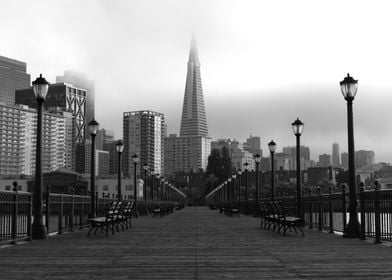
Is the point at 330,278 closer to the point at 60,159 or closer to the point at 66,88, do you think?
the point at 66,88

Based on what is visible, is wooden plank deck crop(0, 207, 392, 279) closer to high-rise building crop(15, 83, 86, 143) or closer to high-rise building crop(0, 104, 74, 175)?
high-rise building crop(15, 83, 86, 143)

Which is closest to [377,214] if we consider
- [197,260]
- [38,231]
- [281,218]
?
[281,218]

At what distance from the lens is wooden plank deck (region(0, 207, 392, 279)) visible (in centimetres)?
820

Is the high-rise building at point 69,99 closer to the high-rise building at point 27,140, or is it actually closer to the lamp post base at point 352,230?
the high-rise building at point 27,140

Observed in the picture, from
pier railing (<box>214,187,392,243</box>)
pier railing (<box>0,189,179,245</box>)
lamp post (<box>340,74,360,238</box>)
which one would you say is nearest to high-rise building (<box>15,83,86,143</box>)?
pier railing (<box>0,189,179,245</box>)

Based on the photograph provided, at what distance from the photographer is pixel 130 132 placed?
646 feet

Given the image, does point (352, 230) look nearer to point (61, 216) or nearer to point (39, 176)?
point (61, 216)

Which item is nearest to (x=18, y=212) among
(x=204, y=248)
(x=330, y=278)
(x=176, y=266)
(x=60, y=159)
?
(x=204, y=248)

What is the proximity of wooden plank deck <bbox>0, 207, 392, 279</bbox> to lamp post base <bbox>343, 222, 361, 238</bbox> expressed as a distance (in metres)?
1.15

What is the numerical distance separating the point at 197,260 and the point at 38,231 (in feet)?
23.2

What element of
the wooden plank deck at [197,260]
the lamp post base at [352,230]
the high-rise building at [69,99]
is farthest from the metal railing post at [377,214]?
the high-rise building at [69,99]

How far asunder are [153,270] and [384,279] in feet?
11.1

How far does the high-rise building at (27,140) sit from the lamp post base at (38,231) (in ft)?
498

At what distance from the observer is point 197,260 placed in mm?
9945
